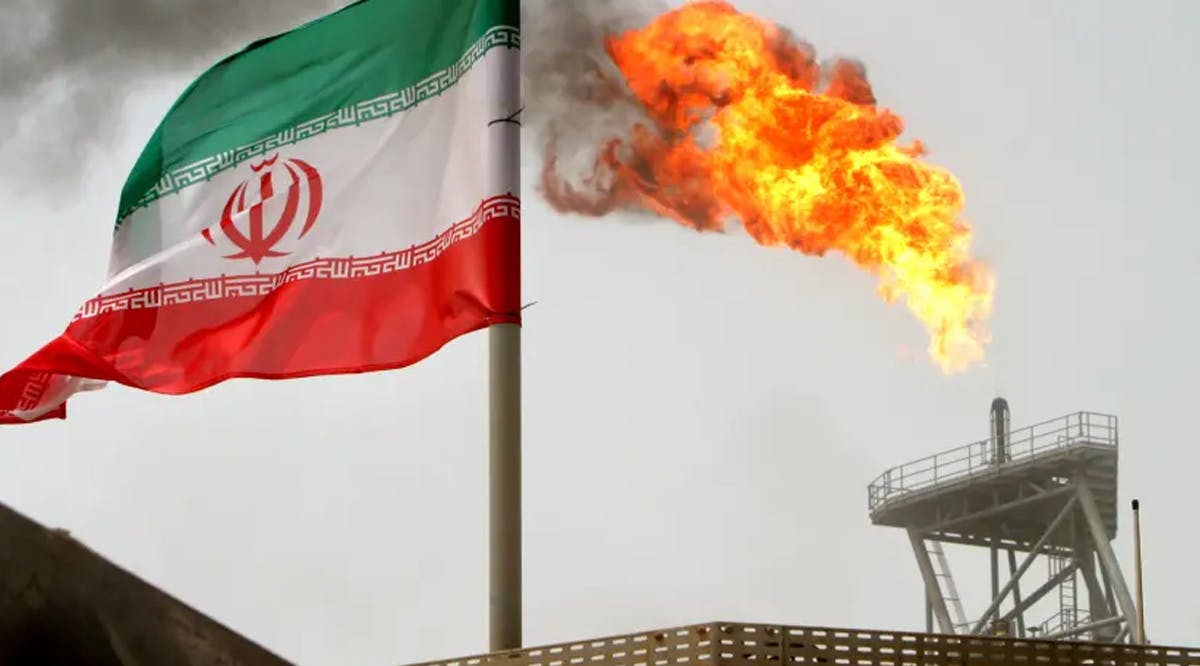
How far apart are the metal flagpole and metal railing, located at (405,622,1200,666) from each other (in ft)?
3.71

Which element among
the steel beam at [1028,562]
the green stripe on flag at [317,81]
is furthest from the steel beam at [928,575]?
the green stripe on flag at [317,81]

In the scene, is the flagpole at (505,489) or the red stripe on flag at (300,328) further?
the red stripe on flag at (300,328)

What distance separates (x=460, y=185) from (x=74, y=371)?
488 centimetres

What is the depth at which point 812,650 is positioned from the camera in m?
15.6

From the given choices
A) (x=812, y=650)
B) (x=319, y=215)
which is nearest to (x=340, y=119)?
(x=319, y=215)

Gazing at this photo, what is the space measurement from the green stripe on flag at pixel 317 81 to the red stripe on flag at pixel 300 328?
1.61 metres

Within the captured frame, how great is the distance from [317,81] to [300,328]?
2672 millimetres

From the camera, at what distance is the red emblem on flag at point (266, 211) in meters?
22.0

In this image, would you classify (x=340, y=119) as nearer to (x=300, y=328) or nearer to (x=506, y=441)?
(x=300, y=328)

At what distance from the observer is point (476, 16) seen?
21.0 meters

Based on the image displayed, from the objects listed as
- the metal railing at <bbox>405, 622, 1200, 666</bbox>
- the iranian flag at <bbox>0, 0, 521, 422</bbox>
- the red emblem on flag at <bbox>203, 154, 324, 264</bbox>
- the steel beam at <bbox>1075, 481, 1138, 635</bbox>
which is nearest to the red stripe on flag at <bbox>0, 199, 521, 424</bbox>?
the iranian flag at <bbox>0, 0, 521, 422</bbox>

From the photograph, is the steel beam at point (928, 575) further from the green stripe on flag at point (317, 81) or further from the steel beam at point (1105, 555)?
the green stripe on flag at point (317, 81)

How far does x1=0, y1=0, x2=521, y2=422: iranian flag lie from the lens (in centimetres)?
2042

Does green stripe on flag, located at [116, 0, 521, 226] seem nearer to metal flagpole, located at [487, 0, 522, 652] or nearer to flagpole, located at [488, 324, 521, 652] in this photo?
metal flagpole, located at [487, 0, 522, 652]
